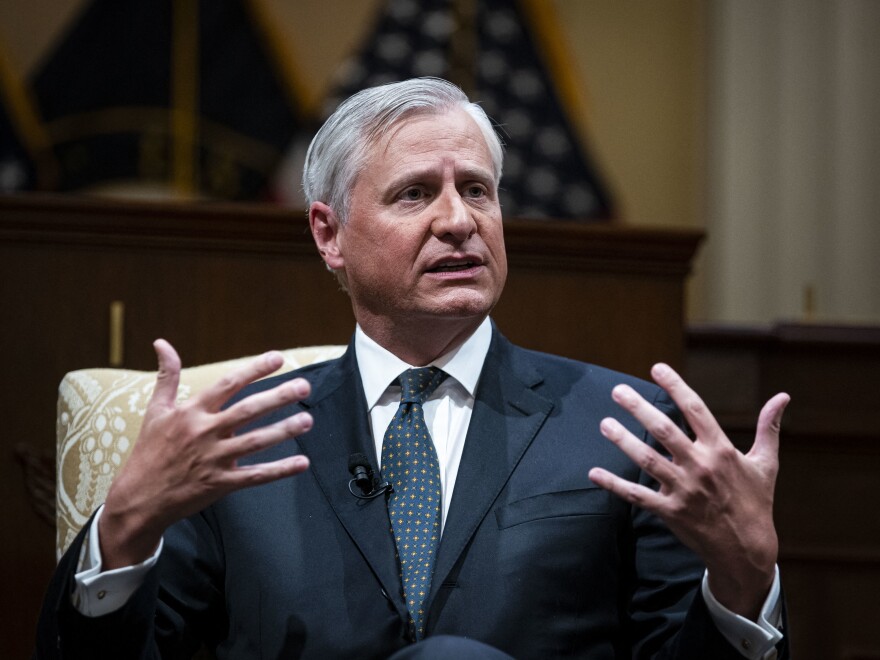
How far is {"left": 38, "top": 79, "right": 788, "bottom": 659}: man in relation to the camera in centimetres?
143

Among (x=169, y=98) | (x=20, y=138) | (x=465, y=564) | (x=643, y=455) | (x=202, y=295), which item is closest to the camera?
(x=643, y=455)

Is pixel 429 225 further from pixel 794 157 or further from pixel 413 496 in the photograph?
pixel 794 157

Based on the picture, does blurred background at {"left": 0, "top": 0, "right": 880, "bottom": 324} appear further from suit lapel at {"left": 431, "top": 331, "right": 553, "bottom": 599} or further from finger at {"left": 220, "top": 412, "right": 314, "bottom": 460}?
finger at {"left": 220, "top": 412, "right": 314, "bottom": 460}

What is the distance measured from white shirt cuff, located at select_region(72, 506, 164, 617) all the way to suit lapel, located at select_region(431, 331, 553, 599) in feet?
1.40

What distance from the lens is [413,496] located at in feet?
5.75

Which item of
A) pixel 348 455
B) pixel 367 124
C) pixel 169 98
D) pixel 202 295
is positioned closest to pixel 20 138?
pixel 169 98

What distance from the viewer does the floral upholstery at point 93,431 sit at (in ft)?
6.42

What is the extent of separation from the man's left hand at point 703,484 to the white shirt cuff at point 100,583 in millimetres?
634

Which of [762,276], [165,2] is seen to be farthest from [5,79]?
[762,276]

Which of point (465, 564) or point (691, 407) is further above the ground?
point (691, 407)

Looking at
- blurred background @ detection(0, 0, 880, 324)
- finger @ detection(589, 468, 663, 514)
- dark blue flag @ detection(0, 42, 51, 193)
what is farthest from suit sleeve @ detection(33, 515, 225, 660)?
dark blue flag @ detection(0, 42, 51, 193)

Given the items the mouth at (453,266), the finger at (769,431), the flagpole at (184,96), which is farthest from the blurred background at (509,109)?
the finger at (769,431)

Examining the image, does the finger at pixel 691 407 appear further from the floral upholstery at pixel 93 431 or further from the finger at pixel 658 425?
the floral upholstery at pixel 93 431

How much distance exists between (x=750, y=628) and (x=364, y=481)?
24.6 inches
